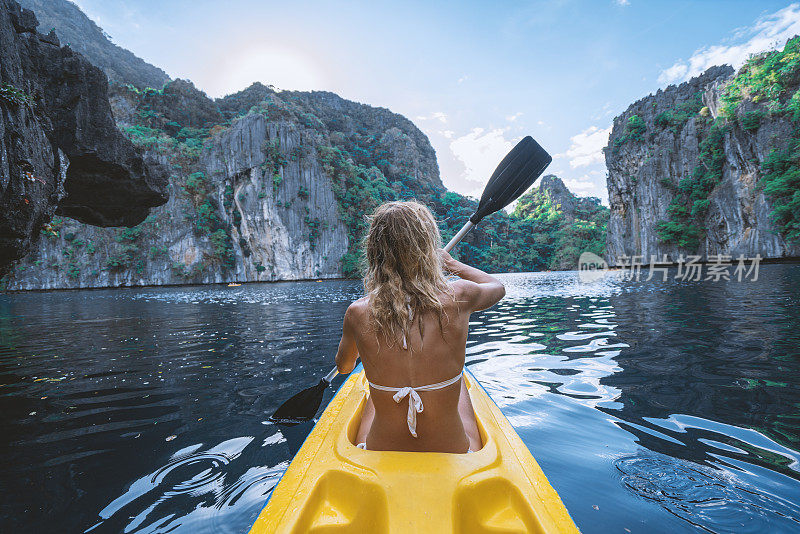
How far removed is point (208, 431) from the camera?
2.78 m

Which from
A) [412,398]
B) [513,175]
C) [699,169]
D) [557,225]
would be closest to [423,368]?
[412,398]

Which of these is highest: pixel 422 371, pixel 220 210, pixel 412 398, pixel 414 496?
pixel 220 210

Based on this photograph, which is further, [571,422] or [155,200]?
[155,200]

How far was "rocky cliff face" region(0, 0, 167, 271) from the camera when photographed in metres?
5.52

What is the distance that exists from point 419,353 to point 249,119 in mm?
48140

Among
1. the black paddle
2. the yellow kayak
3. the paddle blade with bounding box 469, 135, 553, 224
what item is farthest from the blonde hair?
the paddle blade with bounding box 469, 135, 553, 224

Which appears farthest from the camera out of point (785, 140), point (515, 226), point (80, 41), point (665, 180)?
point (515, 226)

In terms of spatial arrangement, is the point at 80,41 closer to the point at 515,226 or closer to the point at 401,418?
the point at 515,226

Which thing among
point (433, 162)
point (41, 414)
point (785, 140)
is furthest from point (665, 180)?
point (433, 162)

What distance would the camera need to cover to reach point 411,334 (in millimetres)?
1407

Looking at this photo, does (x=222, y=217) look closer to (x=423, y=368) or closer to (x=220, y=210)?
(x=220, y=210)

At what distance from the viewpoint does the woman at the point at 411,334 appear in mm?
1414

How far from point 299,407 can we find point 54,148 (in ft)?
27.8

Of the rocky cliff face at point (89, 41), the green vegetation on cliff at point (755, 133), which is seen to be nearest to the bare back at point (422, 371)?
the green vegetation on cliff at point (755, 133)
